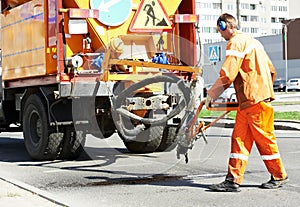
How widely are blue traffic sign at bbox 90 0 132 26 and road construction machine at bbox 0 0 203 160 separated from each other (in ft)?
0.05

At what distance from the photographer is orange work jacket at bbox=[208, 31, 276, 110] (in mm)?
7070

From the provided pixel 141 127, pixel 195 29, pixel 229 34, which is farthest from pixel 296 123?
pixel 229 34

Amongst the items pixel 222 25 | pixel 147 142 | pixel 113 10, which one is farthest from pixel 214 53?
pixel 222 25

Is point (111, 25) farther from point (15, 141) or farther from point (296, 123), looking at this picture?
point (296, 123)

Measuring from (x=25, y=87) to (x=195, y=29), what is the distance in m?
2.97

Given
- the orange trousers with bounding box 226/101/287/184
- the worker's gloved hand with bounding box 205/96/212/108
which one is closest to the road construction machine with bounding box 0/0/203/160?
the worker's gloved hand with bounding box 205/96/212/108

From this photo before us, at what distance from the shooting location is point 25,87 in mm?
10594

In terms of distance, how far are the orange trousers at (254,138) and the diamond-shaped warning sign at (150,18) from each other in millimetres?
3165

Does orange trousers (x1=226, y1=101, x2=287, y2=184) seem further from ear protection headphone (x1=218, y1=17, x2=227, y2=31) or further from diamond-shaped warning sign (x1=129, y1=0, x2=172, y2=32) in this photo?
diamond-shaped warning sign (x1=129, y1=0, x2=172, y2=32)

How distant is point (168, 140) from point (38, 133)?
7.42ft

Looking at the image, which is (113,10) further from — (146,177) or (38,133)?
(146,177)

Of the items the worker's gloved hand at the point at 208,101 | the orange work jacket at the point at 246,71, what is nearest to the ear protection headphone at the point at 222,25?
the orange work jacket at the point at 246,71

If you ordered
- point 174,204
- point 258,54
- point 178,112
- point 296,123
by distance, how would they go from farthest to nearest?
point 296,123, point 178,112, point 258,54, point 174,204

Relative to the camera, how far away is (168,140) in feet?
36.5
